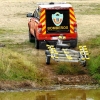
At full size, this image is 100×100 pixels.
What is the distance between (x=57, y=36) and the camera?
2011cm

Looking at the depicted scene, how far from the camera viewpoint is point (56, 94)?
14.7 metres

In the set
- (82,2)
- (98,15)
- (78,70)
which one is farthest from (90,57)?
(82,2)

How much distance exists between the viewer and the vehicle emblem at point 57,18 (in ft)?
65.4

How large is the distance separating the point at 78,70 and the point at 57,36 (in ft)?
12.6

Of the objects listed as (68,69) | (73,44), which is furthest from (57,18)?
(68,69)

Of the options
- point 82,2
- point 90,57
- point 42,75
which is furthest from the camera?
point 82,2

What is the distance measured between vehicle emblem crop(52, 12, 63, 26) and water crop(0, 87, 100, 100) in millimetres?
5201

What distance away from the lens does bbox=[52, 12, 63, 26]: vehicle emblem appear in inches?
785

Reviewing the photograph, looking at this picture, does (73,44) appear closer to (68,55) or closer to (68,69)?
(68,55)

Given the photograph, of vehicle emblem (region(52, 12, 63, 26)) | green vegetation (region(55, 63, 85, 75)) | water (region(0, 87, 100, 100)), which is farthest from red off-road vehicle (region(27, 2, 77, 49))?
water (region(0, 87, 100, 100))

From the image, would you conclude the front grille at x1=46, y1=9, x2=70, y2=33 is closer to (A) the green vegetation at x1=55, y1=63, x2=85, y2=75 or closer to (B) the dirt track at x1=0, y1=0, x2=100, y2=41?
(B) the dirt track at x1=0, y1=0, x2=100, y2=41

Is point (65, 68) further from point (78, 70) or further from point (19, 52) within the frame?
point (19, 52)

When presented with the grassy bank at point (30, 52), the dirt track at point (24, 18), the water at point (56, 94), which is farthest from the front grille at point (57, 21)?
the water at point (56, 94)

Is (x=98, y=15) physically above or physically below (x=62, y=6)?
below
